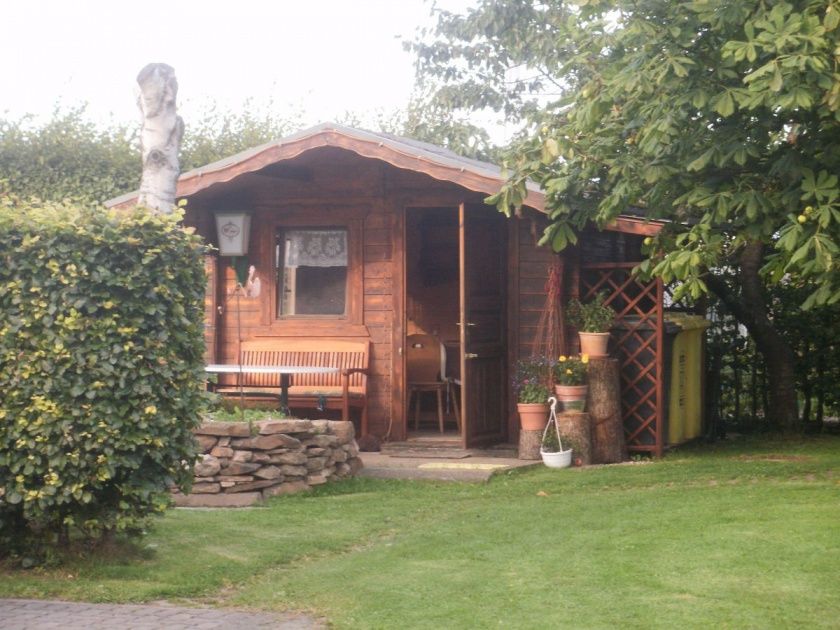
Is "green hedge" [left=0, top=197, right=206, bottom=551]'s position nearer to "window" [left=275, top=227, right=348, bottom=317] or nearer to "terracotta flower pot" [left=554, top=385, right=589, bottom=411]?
"terracotta flower pot" [left=554, top=385, right=589, bottom=411]

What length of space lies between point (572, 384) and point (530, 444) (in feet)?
2.43

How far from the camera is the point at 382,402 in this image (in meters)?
13.4

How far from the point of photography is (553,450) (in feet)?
39.4

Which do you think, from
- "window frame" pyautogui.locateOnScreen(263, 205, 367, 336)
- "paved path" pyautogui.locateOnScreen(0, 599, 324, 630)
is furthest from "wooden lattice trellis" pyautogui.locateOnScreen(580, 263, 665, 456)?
"paved path" pyautogui.locateOnScreen(0, 599, 324, 630)

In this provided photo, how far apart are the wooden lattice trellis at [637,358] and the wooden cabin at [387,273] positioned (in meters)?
0.02

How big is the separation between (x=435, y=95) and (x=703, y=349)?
870cm

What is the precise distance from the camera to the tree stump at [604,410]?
12.2m

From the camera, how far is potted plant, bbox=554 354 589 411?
39.7 ft

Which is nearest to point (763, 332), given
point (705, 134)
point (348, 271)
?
point (348, 271)

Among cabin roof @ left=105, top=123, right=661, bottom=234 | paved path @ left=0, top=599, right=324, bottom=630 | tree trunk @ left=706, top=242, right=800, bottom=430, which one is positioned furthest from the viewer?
tree trunk @ left=706, top=242, right=800, bottom=430

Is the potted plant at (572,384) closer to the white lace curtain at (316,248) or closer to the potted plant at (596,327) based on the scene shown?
the potted plant at (596,327)

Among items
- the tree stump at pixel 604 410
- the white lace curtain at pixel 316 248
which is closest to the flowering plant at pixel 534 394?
the tree stump at pixel 604 410

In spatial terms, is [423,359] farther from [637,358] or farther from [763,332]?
[763,332]

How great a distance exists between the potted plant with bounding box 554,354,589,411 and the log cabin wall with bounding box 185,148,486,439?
1.99 meters
